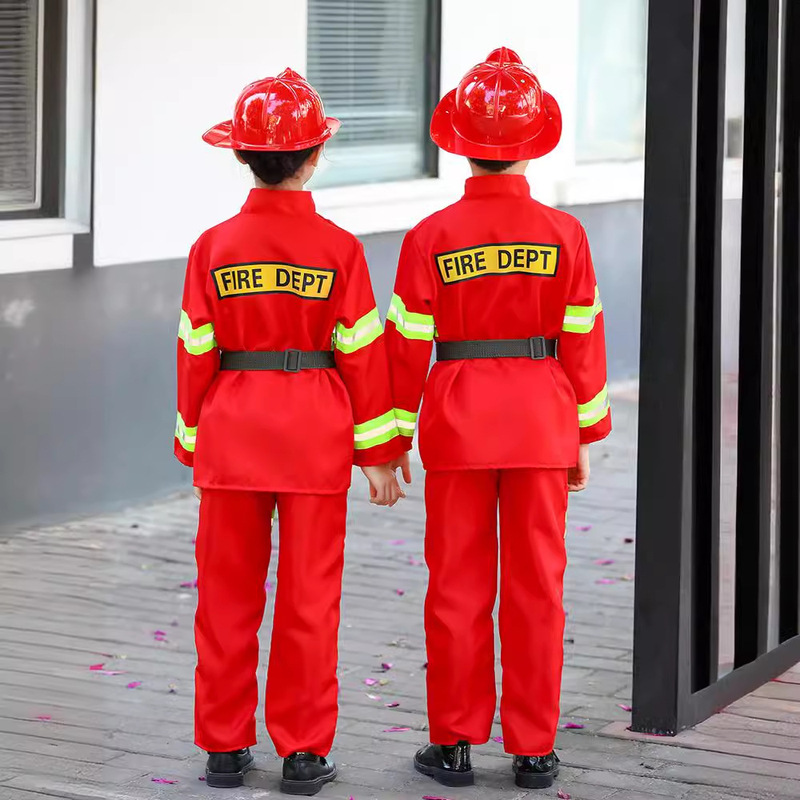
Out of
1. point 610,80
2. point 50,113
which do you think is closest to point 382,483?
point 50,113

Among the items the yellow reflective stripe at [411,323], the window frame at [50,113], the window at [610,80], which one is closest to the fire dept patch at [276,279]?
the yellow reflective stripe at [411,323]

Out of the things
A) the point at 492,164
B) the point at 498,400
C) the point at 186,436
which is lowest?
the point at 186,436

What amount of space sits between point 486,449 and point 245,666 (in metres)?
0.84

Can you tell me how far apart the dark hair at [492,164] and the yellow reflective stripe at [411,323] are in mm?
404

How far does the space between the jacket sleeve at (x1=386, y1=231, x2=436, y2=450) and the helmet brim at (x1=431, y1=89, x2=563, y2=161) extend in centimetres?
27

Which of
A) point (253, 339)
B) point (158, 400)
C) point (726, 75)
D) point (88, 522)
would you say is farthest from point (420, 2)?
point (253, 339)

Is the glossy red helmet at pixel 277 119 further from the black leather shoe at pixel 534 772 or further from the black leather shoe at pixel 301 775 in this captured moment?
the black leather shoe at pixel 534 772

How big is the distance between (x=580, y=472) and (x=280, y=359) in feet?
2.87

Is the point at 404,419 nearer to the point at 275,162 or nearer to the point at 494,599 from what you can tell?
the point at 494,599

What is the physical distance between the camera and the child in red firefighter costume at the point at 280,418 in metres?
4.39

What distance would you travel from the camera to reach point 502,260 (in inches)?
174

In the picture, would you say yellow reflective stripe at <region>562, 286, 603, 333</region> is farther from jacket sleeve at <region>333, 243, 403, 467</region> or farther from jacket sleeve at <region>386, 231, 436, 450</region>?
jacket sleeve at <region>333, 243, 403, 467</region>

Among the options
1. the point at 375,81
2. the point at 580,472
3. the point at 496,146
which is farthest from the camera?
the point at 375,81

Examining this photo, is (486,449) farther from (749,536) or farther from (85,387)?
(85,387)
